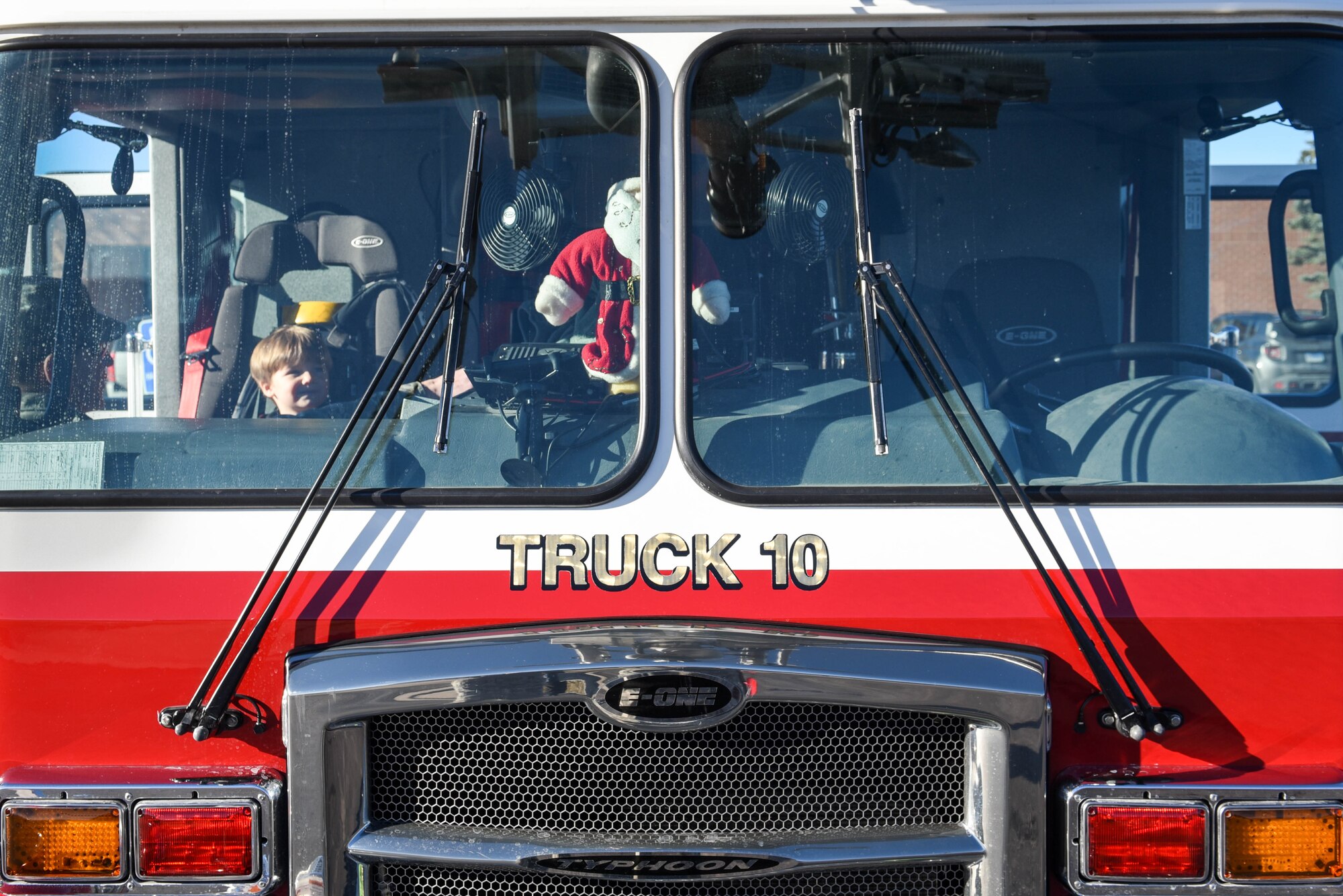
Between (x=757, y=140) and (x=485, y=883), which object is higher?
(x=757, y=140)

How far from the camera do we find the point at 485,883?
2250 millimetres

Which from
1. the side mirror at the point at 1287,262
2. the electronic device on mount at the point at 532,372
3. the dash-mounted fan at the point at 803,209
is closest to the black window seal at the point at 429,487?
the electronic device on mount at the point at 532,372

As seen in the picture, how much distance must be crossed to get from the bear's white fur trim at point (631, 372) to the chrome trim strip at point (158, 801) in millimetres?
933

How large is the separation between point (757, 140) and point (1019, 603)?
1.00 metres

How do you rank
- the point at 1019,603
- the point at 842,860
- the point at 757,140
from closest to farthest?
the point at 842,860 → the point at 1019,603 → the point at 757,140

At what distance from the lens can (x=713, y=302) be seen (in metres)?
2.43

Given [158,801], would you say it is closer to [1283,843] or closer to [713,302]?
[713,302]

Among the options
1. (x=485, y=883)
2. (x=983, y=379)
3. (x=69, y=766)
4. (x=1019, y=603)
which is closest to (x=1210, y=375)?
(x=983, y=379)

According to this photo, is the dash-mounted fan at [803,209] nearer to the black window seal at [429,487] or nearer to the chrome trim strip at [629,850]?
the black window seal at [429,487]

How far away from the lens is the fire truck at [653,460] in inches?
87.2

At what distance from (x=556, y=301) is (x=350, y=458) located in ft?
1.59

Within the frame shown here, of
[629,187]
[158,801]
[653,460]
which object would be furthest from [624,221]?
[158,801]

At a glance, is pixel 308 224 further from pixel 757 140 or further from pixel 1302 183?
pixel 1302 183

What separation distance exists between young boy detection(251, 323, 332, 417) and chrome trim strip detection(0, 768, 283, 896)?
699 millimetres
